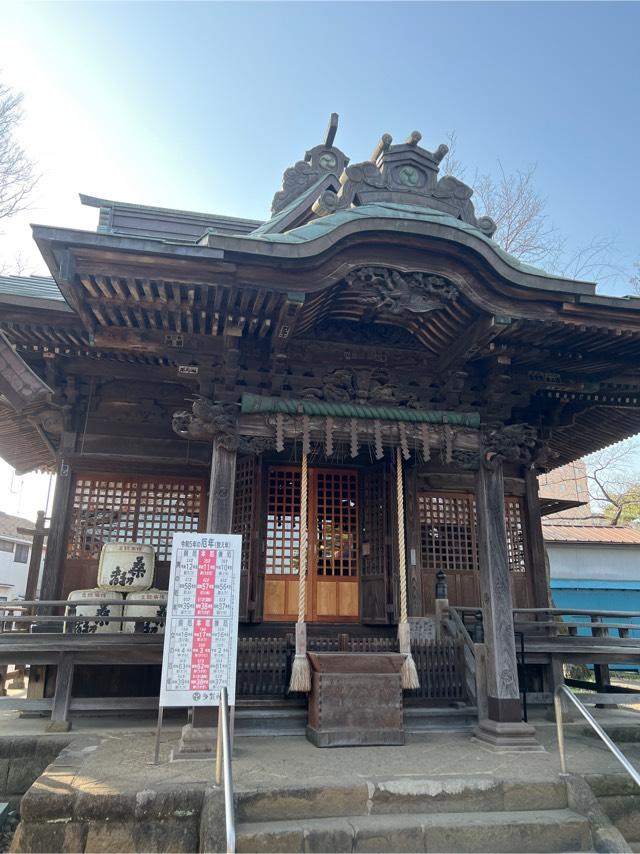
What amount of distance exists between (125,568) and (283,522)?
2.43m

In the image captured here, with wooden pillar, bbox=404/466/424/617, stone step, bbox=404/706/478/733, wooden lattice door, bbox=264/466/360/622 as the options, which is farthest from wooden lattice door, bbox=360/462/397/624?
stone step, bbox=404/706/478/733

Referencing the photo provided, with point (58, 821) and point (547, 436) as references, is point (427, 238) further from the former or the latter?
point (58, 821)

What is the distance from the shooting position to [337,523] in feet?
30.1

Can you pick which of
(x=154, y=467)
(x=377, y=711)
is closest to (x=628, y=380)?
(x=377, y=711)

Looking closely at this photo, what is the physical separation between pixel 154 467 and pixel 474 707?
5.16m

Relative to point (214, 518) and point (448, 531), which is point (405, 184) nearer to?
point (214, 518)

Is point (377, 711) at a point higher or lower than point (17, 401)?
lower

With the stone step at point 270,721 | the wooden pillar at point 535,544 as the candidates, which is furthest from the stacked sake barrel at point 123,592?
the wooden pillar at point 535,544

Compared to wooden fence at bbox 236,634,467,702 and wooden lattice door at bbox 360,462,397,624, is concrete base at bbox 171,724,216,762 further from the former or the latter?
wooden lattice door at bbox 360,462,397,624

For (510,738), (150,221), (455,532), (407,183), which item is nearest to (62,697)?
(510,738)

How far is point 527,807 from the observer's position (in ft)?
15.5

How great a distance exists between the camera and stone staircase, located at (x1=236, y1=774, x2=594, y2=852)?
419cm

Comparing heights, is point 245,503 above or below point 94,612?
above

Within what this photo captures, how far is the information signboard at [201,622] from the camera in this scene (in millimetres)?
5355
